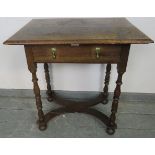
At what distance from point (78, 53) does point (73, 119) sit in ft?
2.24

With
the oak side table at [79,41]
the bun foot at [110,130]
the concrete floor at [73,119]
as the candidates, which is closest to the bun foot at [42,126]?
the concrete floor at [73,119]

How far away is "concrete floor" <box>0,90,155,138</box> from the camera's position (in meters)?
1.42

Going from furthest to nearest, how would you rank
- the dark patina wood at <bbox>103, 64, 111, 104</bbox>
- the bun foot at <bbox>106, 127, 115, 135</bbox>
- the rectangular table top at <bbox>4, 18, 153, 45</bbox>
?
the dark patina wood at <bbox>103, 64, 111, 104</bbox> < the bun foot at <bbox>106, 127, 115, 135</bbox> < the rectangular table top at <bbox>4, 18, 153, 45</bbox>

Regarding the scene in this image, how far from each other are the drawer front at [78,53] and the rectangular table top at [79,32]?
6 cm

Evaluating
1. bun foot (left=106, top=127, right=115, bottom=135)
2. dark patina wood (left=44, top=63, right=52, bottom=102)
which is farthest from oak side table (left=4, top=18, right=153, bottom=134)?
dark patina wood (left=44, top=63, right=52, bottom=102)

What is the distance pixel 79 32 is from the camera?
1055mm

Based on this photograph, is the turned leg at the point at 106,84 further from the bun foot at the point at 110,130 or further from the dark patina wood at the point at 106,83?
the bun foot at the point at 110,130

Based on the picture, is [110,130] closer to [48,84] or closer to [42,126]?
[42,126]

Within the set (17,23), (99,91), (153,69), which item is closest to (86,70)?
(99,91)

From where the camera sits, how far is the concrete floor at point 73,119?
1418 mm

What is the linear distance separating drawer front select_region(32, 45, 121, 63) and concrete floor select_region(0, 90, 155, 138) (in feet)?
2.00

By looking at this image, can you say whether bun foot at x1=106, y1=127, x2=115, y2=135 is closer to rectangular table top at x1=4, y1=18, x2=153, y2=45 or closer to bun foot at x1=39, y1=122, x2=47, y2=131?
bun foot at x1=39, y1=122, x2=47, y2=131

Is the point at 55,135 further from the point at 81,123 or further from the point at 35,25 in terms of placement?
the point at 35,25

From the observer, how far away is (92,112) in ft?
5.03
